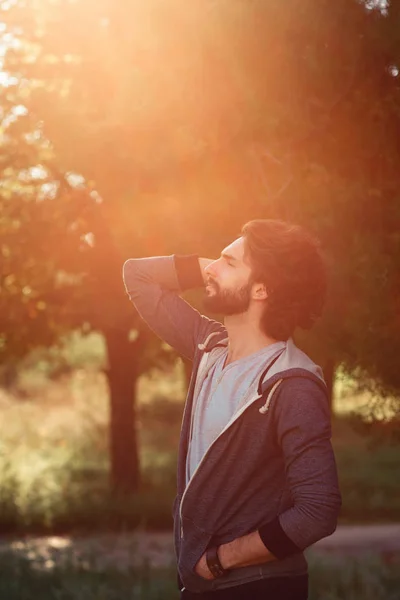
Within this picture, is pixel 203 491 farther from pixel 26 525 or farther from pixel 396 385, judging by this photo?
pixel 26 525

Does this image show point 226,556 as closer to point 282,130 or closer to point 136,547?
point 282,130

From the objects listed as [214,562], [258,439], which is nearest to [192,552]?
[214,562]

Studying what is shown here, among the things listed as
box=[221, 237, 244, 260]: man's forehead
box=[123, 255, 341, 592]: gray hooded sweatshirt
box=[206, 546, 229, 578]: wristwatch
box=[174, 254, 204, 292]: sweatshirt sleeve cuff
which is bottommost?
box=[206, 546, 229, 578]: wristwatch

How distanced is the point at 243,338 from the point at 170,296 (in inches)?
25.6

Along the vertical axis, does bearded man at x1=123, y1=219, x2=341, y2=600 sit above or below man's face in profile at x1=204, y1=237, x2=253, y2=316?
below

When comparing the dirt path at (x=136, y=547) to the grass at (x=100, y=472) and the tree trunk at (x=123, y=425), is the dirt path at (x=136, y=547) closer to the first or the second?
the grass at (x=100, y=472)

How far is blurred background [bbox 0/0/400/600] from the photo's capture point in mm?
5465

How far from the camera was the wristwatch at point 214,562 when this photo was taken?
126 inches

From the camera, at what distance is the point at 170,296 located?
3.99 meters

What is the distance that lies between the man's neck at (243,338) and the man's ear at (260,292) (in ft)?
0.29

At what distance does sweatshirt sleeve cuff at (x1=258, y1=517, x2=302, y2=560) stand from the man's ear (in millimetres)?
763

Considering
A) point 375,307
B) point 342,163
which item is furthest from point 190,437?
point 342,163

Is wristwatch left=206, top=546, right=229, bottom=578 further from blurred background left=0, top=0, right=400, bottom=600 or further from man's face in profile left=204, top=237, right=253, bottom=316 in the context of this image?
blurred background left=0, top=0, right=400, bottom=600

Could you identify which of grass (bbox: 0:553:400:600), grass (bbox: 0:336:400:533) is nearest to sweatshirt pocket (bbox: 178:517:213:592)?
grass (bbox: 0:336:400:533)
